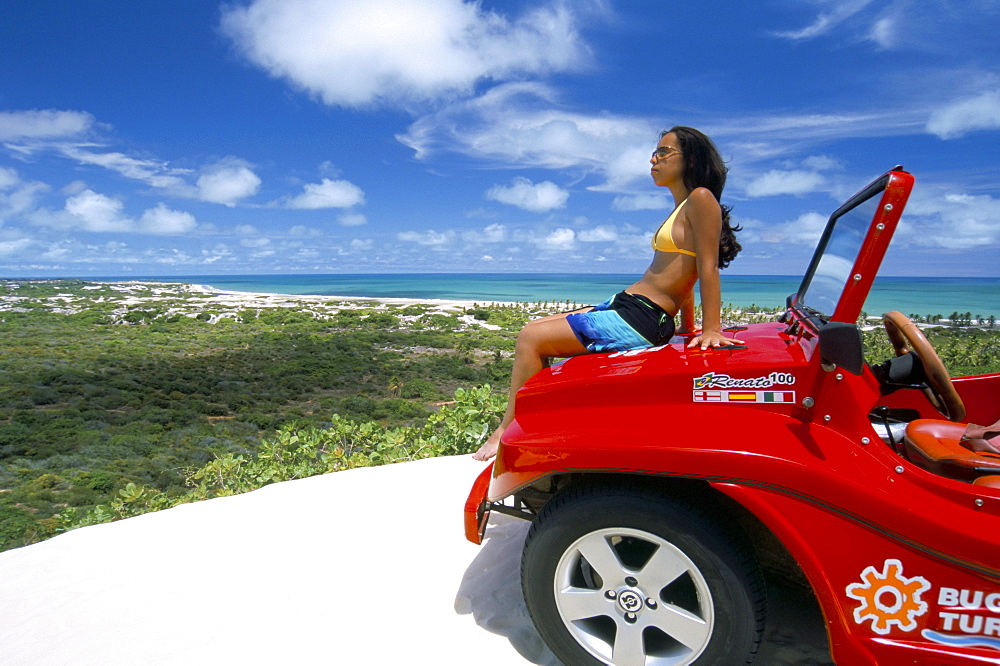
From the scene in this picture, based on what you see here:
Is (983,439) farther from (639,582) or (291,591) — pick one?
(291,591)

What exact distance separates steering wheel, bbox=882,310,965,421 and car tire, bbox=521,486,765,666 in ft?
3.66

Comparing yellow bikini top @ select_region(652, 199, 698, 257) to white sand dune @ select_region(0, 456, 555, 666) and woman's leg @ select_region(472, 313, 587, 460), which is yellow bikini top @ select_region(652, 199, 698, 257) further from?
white sand dune @ select_region(0, 456, 555, 666)

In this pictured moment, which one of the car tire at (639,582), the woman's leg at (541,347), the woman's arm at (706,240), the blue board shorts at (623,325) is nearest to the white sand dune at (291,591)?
the car tire at (639,582)

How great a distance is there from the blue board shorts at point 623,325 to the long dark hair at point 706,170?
1.57 ft

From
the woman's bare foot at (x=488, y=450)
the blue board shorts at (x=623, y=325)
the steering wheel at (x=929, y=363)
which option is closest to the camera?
the steering wheel at (x=929, y=363)

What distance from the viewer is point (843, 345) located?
1.90 m

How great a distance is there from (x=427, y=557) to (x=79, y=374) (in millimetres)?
27318

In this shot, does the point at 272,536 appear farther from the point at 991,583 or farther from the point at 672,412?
the point at 991,583

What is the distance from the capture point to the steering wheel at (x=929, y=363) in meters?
2.45

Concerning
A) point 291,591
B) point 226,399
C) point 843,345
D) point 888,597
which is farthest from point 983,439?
point 226,399

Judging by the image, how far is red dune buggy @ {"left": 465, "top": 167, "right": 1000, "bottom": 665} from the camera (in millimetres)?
1936

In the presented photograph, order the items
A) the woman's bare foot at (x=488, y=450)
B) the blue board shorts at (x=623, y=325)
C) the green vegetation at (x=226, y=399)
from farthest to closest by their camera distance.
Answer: the green vegetation at (x=226, y=399), the woman's bare foot at (x=488, y=450), the blue board shorts at (x=623, y=325)

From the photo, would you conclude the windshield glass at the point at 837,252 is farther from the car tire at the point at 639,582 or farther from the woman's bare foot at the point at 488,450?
the woman's bare foot at the point at 488,450

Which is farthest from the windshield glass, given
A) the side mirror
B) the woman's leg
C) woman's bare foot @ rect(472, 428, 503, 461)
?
woman's bare foot @ rect(472, 428, 503, 461)
